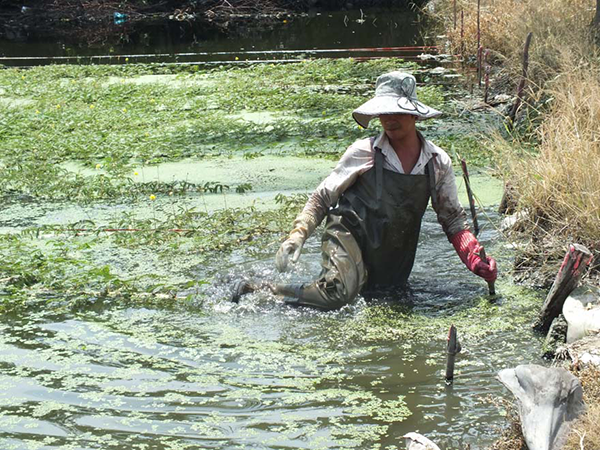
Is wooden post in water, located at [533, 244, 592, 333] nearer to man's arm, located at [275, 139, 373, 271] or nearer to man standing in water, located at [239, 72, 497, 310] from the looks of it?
man standing in water, located at [239, 72, 497, 310]

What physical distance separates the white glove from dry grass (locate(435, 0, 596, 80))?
4684mm

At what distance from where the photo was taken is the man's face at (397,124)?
5117 mm

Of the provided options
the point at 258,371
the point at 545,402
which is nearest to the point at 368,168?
the point at 258,371

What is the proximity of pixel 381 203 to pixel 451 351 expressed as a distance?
1327mm

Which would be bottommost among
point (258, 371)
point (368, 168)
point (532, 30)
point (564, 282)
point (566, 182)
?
point (258, 371)

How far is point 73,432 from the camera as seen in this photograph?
3.94 meters

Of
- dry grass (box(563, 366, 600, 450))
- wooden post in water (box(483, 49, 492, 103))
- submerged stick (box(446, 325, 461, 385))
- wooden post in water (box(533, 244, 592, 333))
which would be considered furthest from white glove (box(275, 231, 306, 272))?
wooden post in water (box(483, 49, 492, 103))

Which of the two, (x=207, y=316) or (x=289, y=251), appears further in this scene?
(x=207, y=316)

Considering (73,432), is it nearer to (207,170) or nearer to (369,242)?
(369,242)

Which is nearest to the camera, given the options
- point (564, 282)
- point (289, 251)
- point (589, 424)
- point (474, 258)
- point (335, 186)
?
point (589, 424)

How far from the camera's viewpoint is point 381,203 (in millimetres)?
5168

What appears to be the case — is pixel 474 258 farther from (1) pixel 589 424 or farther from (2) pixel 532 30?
(2) pixel 532 30

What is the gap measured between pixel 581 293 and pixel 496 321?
1.78ft

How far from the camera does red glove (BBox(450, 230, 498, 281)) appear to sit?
5062 millimetres
